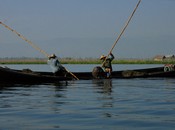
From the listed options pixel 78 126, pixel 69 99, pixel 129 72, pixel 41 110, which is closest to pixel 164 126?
pixel 78 126

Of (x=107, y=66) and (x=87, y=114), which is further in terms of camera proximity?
(x=107, y=66)

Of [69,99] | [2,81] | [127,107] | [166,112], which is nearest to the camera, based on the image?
[166,112]

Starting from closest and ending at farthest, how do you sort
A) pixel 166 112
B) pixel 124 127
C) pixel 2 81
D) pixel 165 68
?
pixel 124 127
pixel 166 112
pixel 2 81
pixel 165 68

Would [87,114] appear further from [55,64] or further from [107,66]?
[107,66]

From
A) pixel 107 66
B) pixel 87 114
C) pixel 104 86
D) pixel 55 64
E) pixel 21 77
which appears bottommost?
pixel 87 114

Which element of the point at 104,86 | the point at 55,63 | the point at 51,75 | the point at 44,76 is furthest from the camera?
the point at 51,75

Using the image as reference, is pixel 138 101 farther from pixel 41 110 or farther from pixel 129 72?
pixel 129 72

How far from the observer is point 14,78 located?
68.1 feet

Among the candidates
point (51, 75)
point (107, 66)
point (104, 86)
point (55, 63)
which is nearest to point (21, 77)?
point (55, 63)

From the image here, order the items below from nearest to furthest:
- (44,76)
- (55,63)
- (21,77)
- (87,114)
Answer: (87,114) → (21,77) → (44,76) → (55,63)

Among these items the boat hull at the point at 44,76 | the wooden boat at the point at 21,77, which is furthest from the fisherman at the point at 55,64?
the wooden boat at the point at 21,77

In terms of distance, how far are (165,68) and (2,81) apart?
41.9 ft

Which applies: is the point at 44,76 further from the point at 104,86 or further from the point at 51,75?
the point at 104,86

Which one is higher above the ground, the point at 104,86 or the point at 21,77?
the point at 21,77
